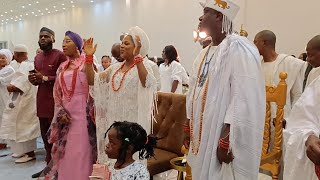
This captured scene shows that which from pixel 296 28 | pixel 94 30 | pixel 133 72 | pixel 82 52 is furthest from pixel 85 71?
pixel 94 30

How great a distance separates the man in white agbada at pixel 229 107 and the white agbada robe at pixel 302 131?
16cm

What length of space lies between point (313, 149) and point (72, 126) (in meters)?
2.08

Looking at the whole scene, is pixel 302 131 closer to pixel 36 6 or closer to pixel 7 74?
pixel 7 74

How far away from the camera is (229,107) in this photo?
1.76 metres

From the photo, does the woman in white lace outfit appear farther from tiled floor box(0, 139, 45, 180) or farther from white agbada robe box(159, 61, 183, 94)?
white agbada robe box(159, 61, 183, 94)

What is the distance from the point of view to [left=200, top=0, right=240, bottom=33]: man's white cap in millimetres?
1899

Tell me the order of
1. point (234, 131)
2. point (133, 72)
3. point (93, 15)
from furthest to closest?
point (93, 15) → point (133, 72) → point (234, 131)

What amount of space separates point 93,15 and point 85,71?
42.8ft

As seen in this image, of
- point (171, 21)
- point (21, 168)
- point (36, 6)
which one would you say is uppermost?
point (36, 6)

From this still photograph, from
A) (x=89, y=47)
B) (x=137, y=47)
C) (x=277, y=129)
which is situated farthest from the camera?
(x=89, y=47)

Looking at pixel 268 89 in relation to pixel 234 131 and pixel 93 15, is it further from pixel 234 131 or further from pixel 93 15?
pixel 93 15

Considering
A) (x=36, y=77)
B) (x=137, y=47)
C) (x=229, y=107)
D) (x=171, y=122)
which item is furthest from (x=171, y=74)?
(x=229, y=107)

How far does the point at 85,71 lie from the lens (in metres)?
3.00

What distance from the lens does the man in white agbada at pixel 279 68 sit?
11.0 ft
